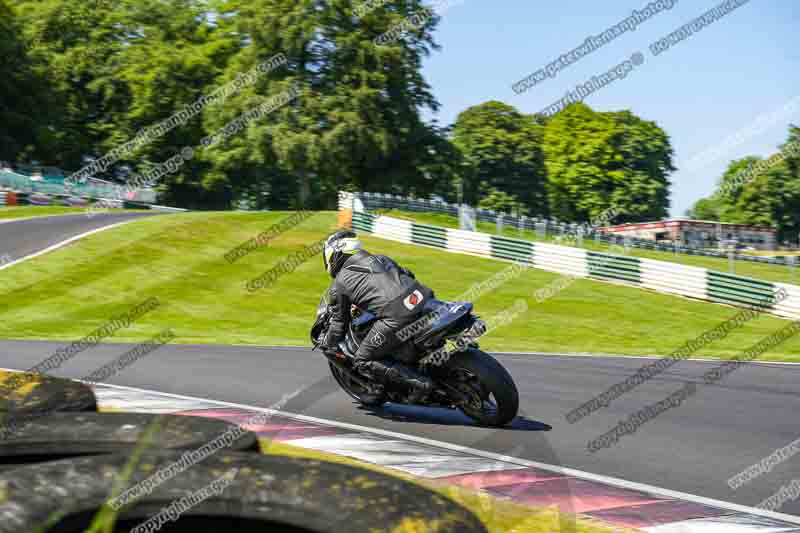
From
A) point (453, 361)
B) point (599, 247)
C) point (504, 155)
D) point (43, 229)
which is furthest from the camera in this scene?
point (504, 155)

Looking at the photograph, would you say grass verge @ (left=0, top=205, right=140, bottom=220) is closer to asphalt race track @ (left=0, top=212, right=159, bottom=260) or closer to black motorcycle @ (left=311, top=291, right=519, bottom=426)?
asphalt race track @ (left=0, top=212, right=159, bottom=260)

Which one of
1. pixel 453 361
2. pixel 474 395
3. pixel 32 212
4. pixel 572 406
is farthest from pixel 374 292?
pixel 32 212

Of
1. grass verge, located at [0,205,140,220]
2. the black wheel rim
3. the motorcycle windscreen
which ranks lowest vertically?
the black wheel rim

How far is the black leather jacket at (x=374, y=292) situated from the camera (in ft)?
24.9

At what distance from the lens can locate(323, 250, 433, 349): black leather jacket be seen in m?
7.59

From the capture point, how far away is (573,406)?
9.05 metres

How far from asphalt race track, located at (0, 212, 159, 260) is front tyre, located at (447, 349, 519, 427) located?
70.8 feet

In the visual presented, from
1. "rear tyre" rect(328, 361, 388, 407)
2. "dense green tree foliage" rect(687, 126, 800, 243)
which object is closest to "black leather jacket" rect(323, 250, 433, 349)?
"rear tyre" rect(328, 361, 388, 407)

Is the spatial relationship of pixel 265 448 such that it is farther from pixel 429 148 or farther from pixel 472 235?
pixel 429 148

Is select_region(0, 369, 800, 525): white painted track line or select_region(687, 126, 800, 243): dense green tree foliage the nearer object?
select_region(0, 369, 800, 525): white painted track line

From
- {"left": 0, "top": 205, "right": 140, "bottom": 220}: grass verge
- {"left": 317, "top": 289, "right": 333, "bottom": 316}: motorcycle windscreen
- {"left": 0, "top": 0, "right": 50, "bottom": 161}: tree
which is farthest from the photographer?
{"left": 0, "top": 0, "right": 50, "bottom": 161}: tree

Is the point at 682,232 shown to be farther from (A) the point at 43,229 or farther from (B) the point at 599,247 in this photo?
(A) the point at 43,229

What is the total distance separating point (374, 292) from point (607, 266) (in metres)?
19.7

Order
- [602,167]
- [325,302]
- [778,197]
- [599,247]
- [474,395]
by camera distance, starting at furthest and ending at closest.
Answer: [778,197]
[602,167]
[599,247]
[325,302]
[474,395]
